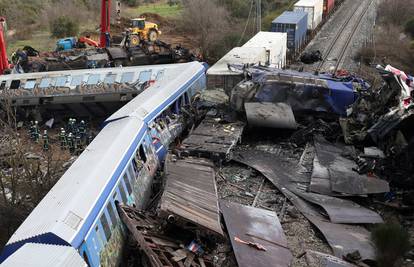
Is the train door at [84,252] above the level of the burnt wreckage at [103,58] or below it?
above

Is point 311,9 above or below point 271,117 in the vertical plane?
above

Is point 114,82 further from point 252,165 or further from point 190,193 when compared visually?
point 190,193

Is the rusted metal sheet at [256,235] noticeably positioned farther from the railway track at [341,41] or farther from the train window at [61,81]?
the railway track at [341,41]

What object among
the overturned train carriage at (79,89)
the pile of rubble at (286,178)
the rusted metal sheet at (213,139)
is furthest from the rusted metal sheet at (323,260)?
the overturned train carriage at (79,89)

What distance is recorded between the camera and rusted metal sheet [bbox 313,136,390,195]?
12.9 meters

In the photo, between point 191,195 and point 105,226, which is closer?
point 105,226

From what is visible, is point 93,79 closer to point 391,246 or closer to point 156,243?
point 156,243

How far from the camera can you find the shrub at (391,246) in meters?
9.41

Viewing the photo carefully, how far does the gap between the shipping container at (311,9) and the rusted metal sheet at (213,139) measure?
22.2m

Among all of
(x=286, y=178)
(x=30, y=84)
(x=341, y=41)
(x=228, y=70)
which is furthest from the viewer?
(x=341, y=41)

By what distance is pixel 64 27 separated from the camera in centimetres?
4472

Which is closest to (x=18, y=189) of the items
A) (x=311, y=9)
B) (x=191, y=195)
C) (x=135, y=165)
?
(x=135, y=165)

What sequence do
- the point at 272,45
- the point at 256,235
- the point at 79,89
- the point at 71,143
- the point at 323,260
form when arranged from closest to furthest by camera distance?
the point at 323,260, the point at 256,235, the point at 71,143, the point at 79,89, the point at 272,45

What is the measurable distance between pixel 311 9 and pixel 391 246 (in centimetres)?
3016
